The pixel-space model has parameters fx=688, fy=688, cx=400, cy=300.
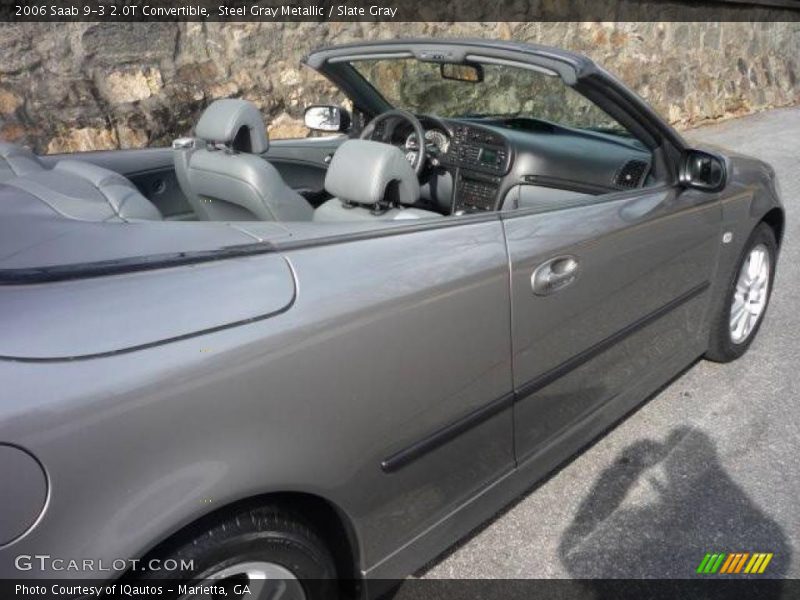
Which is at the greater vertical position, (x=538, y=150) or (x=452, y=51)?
(x=452, y=51)

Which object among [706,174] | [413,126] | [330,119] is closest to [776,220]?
[706,174]

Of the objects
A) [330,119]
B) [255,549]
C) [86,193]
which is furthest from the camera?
[330,119]

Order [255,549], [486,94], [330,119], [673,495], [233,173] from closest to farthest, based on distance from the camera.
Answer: [255,549]
[233,173]
[673,495]
[486,94]
[330,119]

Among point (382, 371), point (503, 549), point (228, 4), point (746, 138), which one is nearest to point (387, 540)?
point (382, 371)

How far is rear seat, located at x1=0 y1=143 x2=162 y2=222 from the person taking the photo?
72.4 inches

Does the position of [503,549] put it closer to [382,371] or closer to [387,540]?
[387,540]

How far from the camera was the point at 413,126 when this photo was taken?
2.96 metres

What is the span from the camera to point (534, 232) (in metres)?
2.00

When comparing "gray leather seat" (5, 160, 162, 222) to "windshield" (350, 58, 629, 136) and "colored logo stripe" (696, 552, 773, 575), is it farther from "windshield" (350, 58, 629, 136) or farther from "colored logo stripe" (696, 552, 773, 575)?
"colored logo stripe" (696, 552, 773, 575)

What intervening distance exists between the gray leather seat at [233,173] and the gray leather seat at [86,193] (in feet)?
0.86

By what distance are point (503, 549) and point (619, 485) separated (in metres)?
0.56

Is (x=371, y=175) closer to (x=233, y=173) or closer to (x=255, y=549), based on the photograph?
(x=233, y=173)

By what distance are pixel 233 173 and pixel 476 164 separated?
1.24 m

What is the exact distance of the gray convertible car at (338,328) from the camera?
1240 mm
